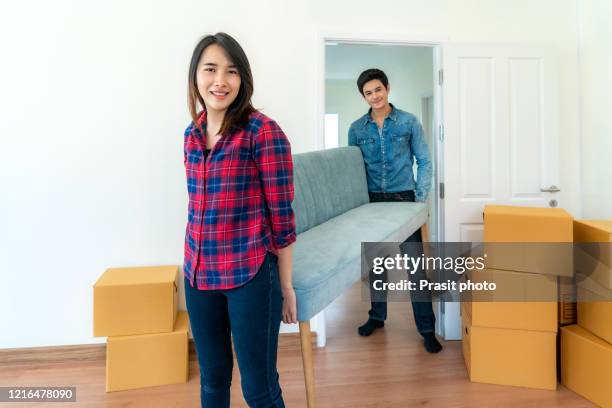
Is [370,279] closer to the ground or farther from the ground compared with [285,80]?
closer to the ground

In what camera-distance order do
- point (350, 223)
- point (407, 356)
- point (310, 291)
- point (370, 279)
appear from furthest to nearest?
point (370, 279) < point (407, 356) < point (350, 223) < point (310, 291)

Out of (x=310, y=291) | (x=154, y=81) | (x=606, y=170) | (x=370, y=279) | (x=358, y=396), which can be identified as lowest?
(x=358, y=396)

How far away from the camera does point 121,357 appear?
241 cm

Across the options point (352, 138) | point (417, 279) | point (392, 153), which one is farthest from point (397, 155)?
point (417, 279)

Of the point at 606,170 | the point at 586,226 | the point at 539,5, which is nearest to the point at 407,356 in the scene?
the point at 586,226

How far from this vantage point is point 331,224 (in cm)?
220

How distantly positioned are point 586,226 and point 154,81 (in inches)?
104

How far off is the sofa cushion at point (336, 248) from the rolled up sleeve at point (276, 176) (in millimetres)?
271

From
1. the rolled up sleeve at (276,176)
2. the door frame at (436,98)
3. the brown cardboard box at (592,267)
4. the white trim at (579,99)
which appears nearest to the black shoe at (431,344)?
the door frame at (436,98)

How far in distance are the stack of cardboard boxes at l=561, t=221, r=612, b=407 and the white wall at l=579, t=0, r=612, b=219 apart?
757 mm

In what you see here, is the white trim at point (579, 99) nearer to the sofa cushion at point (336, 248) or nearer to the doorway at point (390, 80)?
the sofa cushion at point (336, 248)

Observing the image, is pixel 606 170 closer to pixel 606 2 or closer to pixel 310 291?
pixel 606 2

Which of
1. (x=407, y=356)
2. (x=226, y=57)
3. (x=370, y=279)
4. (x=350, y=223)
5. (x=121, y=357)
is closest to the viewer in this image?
(x=226, y=57)

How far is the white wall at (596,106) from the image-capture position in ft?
9.32
